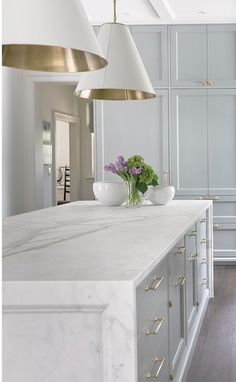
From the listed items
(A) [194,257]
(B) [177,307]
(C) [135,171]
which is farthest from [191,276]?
(C) [135,171]

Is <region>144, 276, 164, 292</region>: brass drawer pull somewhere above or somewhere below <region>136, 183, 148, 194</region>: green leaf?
below

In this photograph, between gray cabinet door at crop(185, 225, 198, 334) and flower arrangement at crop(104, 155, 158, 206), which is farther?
flower arrangement at crop(104, 155, 158, 206)

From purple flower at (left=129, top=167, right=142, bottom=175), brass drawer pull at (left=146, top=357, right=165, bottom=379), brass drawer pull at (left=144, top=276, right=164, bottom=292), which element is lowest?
brass drawer pull at (left=146, top=357, right=165, bottom=379)

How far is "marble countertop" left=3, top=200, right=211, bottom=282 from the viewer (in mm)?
1350

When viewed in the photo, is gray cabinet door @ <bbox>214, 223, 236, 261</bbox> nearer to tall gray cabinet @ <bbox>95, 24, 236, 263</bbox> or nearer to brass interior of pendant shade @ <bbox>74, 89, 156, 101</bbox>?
tall gray cabinet @ <bbox>95, 24, 236, 263</bbox>

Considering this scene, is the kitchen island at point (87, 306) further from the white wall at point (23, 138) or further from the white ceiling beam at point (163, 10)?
the white wall at point (23, 138)

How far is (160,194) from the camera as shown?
389 cm

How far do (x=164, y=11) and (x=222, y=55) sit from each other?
2.55 feet

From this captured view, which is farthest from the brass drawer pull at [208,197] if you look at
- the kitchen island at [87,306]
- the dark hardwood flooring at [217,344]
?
the kitchen island at [87,306]

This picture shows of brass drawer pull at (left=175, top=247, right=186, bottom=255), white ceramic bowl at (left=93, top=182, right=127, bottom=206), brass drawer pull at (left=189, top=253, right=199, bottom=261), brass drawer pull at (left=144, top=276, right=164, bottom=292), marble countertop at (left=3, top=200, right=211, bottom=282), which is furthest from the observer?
white ceramic bowl at (left=93, top=182, right=127, bottom=206)

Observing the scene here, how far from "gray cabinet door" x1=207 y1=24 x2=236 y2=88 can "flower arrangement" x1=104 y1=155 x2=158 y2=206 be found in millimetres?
2529

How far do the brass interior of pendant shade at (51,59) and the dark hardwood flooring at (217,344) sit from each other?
5.05 feet

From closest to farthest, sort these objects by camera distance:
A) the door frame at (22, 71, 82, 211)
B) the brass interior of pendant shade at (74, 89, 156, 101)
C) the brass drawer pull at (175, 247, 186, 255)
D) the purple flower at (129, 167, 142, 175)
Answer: the brass drawer pull at (175, 247, 186, 255) < the brass interior of pendant shade at (74, 89, 156, 101) < the purple flower at (129, 167, 142, 175) < the door frame at (22, 71, 82, 211)

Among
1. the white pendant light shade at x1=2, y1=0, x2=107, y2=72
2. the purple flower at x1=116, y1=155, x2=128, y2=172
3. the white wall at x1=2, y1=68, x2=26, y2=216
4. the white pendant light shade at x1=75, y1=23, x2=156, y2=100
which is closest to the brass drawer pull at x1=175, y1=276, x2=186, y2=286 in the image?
the white pendant light shade at x1=75, y1=23, x2=156, y2=100
